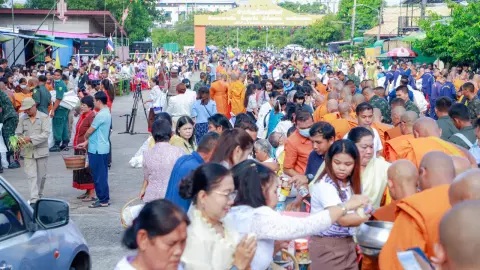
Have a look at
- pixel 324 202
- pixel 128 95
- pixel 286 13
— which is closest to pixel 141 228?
pixel 324 202

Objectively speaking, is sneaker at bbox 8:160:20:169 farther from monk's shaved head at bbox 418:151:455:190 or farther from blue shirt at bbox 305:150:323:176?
monk's shaved head at bbox 418:151:455:190

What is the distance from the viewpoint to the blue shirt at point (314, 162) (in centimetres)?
744

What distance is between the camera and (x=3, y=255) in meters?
4.78

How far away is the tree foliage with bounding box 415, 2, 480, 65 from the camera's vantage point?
25.9 m

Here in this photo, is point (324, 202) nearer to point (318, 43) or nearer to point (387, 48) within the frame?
point (387, 48)

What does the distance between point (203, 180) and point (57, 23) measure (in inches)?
1597

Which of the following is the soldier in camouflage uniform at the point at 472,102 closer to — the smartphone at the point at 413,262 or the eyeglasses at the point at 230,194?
the eyeglasses at the point at 230,194

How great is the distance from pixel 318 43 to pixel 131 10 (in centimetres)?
3139

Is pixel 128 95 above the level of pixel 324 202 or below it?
below

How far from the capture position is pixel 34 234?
5344 mm

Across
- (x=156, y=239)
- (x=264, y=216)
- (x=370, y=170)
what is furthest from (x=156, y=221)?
(x=370, y=170)

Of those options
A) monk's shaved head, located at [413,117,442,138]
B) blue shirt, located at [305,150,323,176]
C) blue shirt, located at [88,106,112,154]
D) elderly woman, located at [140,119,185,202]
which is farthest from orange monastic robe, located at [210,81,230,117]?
monk's shaved head, located at [413,117,442,138]

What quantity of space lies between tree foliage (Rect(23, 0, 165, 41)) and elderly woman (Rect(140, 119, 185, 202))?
122 ft

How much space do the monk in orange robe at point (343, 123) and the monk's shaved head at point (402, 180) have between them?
3.99 meters
